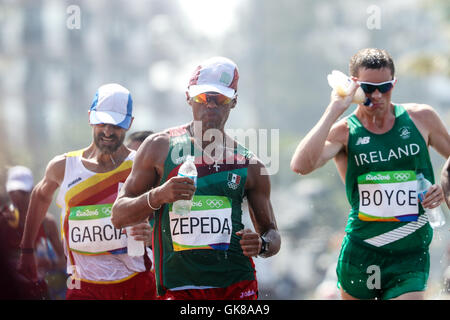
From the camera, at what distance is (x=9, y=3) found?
5044 cm

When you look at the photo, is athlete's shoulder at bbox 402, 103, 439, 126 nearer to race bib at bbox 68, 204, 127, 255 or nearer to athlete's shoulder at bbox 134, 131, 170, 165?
athlete's shoulder at bbox 134, 131, 170, 165

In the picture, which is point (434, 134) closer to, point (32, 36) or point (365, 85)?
point (365, 85)

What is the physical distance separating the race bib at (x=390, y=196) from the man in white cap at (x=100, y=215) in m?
1.99

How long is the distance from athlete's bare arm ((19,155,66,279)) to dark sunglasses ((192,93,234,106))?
6.26ft

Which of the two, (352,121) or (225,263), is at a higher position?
(352,121)

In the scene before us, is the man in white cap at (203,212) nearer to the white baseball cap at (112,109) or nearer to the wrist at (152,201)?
the wrist at (152,201)

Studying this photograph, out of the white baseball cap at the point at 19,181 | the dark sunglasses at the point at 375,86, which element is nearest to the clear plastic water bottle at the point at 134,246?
the dark sunglasses at the point at 375,86

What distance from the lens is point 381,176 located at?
6133 millimetres

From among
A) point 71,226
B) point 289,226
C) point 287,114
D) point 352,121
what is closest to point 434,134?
point 352,121

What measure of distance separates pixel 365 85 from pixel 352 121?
36 centimetres

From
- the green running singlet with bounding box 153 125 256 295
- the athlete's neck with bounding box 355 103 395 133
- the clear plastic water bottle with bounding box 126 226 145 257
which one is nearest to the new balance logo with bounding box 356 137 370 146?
the athlete's neck with bounding box 355 103 395 133

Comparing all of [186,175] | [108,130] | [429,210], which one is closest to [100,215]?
[108,130]
